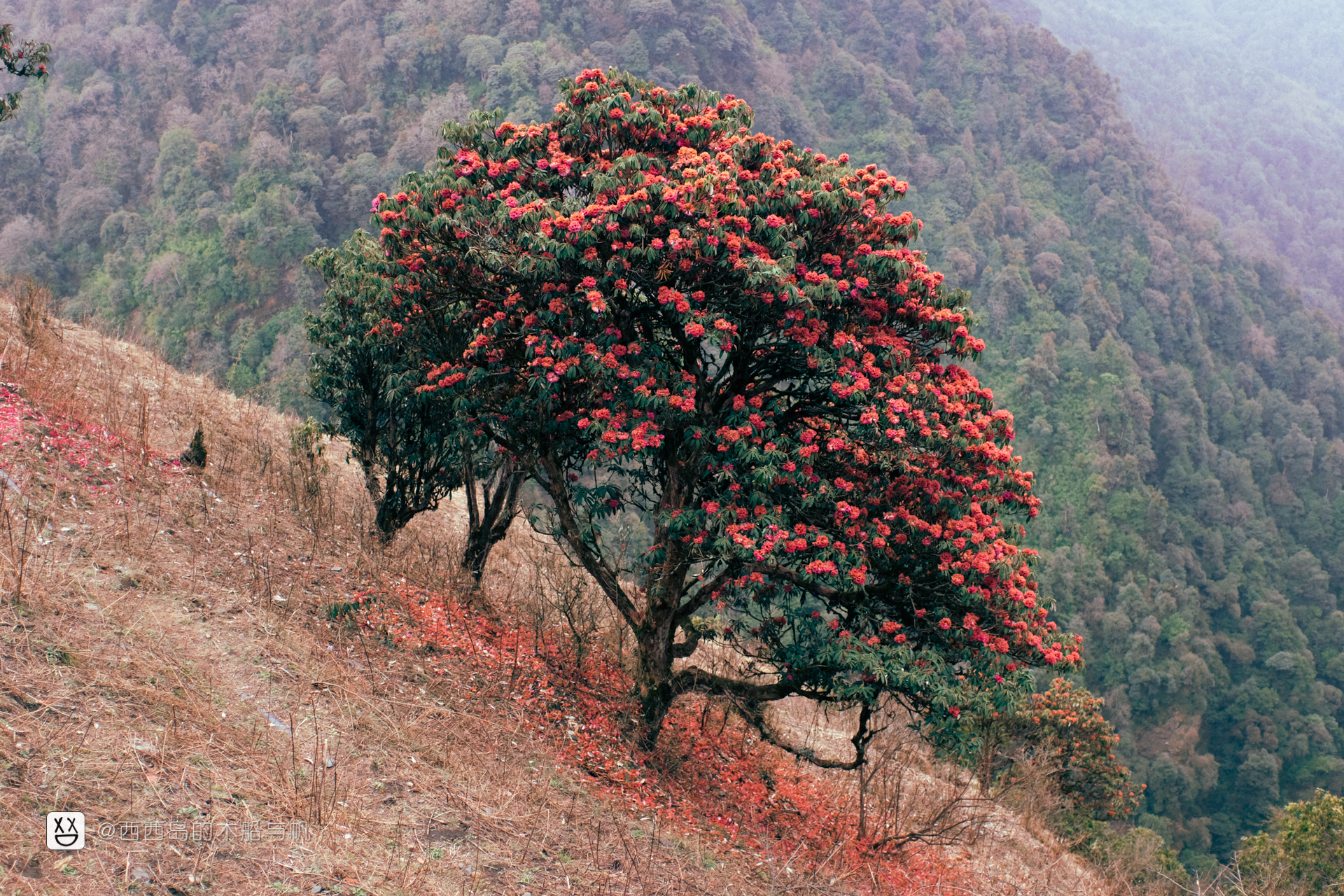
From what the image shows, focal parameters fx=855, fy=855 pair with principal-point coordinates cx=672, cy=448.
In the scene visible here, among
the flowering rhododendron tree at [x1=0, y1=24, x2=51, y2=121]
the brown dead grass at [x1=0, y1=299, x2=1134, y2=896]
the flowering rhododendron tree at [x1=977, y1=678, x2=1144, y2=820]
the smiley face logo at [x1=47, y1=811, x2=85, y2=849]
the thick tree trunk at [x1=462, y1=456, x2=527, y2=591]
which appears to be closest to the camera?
the smiley face logo at [x1=47, y1=811, x2=85, y2=849]

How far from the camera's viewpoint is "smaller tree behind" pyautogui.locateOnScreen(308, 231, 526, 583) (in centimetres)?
882

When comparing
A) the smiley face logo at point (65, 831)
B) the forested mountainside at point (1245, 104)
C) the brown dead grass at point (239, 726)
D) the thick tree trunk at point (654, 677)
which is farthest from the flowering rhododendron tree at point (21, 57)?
the forested mountainside at point (1245, 104)

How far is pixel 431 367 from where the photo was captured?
795 cm

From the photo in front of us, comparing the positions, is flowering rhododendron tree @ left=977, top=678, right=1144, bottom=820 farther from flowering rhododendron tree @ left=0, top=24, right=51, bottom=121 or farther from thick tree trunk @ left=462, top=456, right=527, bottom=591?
flowering rhododendron tree @ left=0, top=24, right=51, bottom=121

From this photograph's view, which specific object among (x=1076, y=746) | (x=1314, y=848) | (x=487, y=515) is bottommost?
(x=1076, y=746)

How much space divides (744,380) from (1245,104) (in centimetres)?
17958

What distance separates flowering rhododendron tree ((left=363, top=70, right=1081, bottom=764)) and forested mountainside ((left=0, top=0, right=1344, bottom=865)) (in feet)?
126

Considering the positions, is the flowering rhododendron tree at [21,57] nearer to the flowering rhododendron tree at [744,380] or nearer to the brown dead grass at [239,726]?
the brown dead grass at [239,726]

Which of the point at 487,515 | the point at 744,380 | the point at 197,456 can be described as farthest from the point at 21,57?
the point at 744,380

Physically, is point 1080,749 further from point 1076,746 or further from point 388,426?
point 388,426

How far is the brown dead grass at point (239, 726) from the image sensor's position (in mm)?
4332

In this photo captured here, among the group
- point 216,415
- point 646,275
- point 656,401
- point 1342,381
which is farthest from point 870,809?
point 1342,381

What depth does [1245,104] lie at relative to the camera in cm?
14638

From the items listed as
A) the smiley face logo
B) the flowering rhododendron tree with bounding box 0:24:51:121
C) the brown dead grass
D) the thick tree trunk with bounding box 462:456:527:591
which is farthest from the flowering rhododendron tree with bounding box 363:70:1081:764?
the flowering rhododendron tree with bounding box 0:24:51:121
